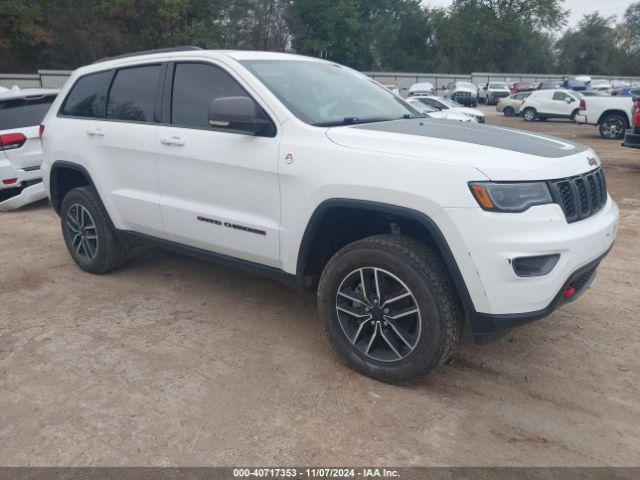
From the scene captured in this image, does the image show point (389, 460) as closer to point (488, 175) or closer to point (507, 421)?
point (507, 421)

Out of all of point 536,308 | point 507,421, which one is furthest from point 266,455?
point 536,308

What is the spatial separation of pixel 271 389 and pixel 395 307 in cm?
85

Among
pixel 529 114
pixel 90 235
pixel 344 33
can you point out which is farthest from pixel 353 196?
pixel 344 33

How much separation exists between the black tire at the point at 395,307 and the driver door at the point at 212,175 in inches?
20.1

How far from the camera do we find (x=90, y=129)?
15.3 feet

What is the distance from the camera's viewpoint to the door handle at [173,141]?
390 centimetres

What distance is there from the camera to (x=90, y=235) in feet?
16.4

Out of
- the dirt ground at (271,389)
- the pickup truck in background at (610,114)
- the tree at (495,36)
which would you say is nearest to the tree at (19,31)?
the pickup truck in background at (610,114)

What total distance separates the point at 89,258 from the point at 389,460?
3.54 meters

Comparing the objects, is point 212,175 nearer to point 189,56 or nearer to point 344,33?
point 189,56

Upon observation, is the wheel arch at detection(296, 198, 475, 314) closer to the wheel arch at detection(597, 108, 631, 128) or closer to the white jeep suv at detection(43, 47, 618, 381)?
the white jeep suv at detection(43, 47, 618, 381)

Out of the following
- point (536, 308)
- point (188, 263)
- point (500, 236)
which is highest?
point (500, 236)

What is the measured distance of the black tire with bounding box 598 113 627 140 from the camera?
16.6m

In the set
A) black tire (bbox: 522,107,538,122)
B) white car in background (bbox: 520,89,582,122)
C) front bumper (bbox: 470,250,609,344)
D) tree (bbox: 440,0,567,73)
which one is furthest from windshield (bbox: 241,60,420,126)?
tree (bbox: 440,0,567,73)
